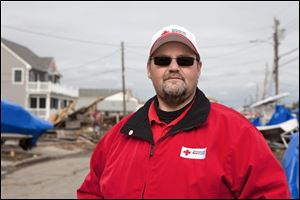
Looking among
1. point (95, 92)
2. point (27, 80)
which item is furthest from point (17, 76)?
point (95, 92)

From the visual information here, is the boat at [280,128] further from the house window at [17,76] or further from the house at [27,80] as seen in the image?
the house window at [17,76]

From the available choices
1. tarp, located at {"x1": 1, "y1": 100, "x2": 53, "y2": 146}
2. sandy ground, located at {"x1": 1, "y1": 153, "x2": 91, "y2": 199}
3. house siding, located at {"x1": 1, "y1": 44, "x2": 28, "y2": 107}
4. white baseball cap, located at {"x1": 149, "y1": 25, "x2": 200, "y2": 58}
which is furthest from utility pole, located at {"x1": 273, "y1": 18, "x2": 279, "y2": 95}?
white baseball cap, located at {"x1": 149, "y1": 25, "x2": 200, "y2": 58}

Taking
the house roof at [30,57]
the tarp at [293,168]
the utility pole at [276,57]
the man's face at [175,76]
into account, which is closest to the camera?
the man's face at [175,76]

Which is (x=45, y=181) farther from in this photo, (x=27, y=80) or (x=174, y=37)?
(x=27, y=80)

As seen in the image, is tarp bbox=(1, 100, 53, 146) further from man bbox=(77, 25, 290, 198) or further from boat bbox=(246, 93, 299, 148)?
man bbox=(77, 25, 290, 198)

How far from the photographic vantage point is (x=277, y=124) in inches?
840

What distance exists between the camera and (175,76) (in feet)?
7.85

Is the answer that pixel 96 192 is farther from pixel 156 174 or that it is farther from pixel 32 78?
pixel 32 78

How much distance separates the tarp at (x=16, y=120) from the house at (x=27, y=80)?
2876 centimetres

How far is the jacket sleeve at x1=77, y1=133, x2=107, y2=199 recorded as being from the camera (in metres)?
2.53

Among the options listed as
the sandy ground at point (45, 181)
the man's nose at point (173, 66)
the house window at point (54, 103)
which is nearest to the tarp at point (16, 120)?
the sandy ground at point (45, 181)

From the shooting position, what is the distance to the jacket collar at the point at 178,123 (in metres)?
2.22

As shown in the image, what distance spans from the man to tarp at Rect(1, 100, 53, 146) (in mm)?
16159

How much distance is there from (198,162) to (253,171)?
256 mm
